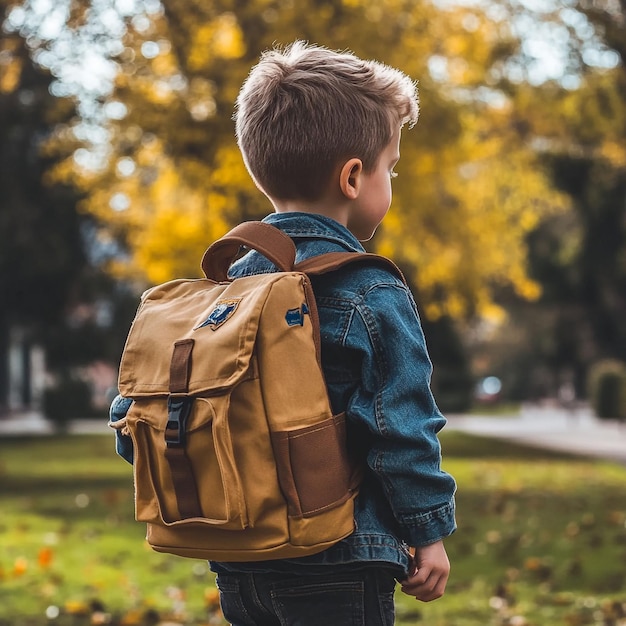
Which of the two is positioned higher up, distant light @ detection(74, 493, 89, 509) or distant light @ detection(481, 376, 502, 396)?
distant light @ detection(74, 493, 89, 509)

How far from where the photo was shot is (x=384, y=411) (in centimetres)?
212

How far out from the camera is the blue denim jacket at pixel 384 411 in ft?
7.01

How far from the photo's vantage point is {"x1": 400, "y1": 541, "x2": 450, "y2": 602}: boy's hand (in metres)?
2.18

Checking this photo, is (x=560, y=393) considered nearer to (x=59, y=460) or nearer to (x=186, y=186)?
(x=59, y=460)

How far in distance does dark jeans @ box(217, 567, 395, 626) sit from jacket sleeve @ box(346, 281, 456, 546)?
12cm

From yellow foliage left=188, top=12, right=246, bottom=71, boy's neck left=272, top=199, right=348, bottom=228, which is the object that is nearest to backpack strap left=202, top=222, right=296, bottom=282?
boy's neck left=272, top=199, right=348, bottom=228

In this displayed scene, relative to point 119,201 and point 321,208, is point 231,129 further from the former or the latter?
point 321,208

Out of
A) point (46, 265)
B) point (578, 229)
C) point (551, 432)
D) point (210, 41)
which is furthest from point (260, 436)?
point (578, 229)

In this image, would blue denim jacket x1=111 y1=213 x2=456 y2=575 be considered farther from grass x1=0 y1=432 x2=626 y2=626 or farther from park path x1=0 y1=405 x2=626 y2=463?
park path x1=0 y1=405 x2=626 y2=463

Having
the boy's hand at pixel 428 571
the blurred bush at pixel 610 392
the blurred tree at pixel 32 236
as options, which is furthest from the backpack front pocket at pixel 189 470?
the blurred bush at pixel 610 392

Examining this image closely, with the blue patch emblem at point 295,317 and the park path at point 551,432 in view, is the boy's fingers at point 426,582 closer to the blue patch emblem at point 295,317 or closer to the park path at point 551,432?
the blue patch emblem at point 295,317

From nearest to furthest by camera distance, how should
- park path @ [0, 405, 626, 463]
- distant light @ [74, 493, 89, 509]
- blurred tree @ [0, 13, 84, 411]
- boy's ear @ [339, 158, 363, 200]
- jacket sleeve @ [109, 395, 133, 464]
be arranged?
boy's ear @ [339, 158, 363, 200], jacket sleeve @ [109, 395, 133, 464], distant light @ [74, 493, 89, 509], park path @ [0, 405, 626, 463], blurred tree @ [0, 13, 84, 411]

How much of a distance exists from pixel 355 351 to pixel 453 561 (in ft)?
18.8

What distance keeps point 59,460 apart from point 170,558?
1202cm
